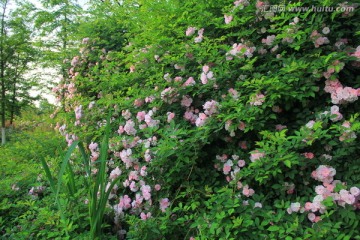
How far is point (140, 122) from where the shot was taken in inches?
96.3

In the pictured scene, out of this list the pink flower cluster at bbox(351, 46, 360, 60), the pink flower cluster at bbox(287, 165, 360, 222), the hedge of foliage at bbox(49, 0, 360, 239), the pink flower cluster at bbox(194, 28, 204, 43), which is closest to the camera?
the pink flower cluster at bbox(287, 165, 360, 222)

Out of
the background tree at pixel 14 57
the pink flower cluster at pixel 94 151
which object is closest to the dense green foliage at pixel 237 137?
the pink flower cluster at pixel 94 151

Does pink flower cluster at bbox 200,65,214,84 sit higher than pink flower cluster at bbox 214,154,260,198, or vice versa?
pink flower cluster at bbox 200,65,214,84

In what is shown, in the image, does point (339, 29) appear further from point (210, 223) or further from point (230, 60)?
point (210, 223)

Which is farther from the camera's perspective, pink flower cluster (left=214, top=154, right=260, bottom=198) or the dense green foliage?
pink flower cluster (left=214, top=154, right=260, bottom=198)

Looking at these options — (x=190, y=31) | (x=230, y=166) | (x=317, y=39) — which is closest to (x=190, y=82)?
(x=190, y=31)

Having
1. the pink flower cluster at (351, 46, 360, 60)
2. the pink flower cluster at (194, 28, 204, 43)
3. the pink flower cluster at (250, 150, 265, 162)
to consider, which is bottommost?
the pink flower cluster at (250, 150, 265, 162)

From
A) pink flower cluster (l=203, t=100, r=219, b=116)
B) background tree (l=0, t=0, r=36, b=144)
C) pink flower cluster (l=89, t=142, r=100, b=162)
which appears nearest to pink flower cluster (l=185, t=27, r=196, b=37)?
pink flower cluster (l=203, t=100, r=219, b=116)

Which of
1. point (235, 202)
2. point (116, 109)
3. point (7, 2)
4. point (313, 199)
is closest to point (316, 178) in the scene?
point (313, 199)

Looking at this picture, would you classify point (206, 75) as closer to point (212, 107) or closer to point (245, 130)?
point (212, 107)

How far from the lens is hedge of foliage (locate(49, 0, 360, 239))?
1.60 meters

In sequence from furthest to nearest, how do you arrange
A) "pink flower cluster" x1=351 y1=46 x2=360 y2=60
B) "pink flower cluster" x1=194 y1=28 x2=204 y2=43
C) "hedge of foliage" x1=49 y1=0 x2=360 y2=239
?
"pink flower cluster" x1=194 y1=28 x2=204 y2=43, "pink flower cluster" x1=351 y1=46 x2=360 y2=60, "hedge of foliage" x1=49 y1=0 x2=360 y2=239

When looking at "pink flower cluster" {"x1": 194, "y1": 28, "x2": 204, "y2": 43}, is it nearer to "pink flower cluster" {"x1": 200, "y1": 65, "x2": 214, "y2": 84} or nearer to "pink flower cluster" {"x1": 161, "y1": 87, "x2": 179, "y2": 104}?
"pink flower cluster" {"x1": 200, "y1": 65, "x2": 214, "y2": 84}

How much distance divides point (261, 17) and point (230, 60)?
40 cm
